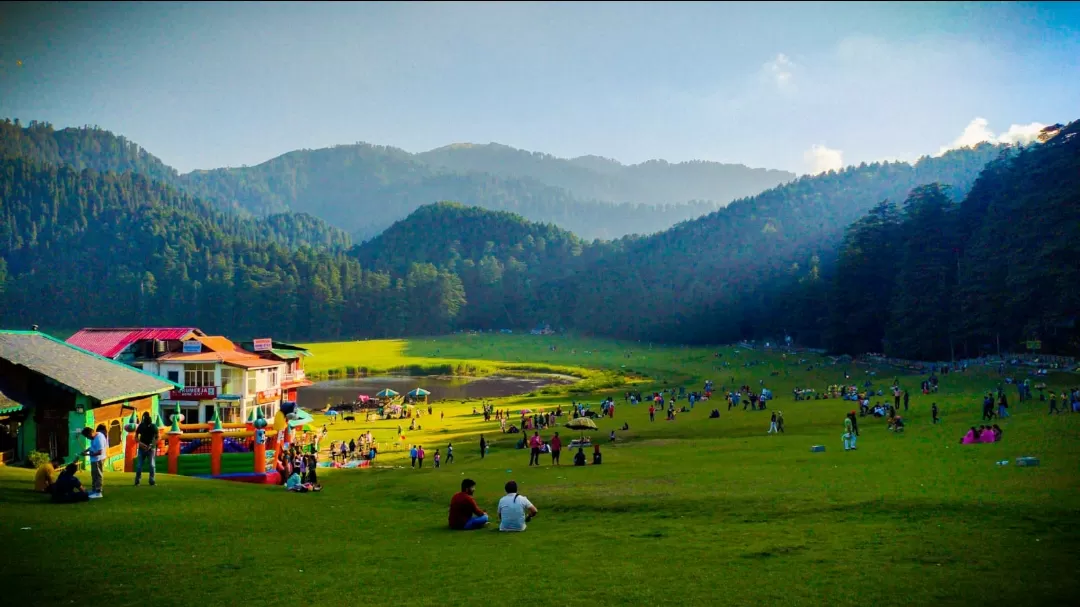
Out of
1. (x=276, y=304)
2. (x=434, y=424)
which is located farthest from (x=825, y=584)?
(x=276, y=304)

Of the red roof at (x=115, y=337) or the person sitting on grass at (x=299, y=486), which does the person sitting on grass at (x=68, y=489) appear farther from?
the red roof at (x=115, y=337)

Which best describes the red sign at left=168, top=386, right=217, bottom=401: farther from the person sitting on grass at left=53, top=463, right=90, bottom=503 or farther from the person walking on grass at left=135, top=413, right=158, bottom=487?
the person sitting on grass at left=53, top=463, right=90, bottom=503

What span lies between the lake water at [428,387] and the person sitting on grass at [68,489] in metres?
59.0

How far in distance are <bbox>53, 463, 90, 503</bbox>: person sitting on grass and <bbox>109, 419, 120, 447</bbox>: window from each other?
12.3 m

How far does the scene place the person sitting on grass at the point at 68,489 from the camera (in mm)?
18422

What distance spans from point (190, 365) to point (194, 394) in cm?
184

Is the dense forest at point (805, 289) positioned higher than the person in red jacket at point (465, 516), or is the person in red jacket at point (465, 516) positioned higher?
the dense forest at point (805, 289)

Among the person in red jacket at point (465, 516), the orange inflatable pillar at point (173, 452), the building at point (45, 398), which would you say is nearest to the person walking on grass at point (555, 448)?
the orange inflatable pillar at point (173, 452)

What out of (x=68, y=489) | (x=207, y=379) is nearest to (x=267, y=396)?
(x=207, y=379)

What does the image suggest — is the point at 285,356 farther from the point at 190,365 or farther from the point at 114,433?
the point at 114,433

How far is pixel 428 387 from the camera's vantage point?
96500 millimetres

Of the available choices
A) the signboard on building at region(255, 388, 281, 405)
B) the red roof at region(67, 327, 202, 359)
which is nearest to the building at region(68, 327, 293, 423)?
the red roof at region(67, 327, 202, 359)

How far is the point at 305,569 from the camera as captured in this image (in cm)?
1343

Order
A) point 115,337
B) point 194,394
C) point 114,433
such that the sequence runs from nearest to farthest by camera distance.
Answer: point 114,433 → point 194,394 → point 115,337
